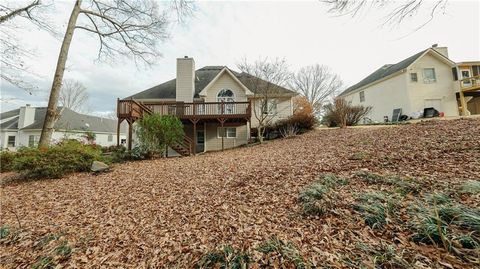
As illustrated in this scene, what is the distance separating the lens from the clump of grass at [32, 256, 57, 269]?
9.71 feet

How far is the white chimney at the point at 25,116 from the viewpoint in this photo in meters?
25.8

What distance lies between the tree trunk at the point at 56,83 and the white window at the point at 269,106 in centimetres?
1222

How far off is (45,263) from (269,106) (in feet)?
51.6

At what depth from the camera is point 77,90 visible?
35.0 metres

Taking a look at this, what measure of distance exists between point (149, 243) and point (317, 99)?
3456cm

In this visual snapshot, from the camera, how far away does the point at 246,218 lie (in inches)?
137

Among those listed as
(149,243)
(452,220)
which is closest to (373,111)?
(452,220)

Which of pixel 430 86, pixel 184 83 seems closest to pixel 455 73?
pixel 430 86

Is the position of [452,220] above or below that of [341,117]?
below

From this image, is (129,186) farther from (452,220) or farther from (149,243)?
(452,220)

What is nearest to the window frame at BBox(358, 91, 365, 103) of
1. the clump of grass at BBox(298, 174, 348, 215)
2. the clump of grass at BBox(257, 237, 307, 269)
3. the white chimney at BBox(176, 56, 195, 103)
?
the white chimney at BBox(176, 56, 195, 103)

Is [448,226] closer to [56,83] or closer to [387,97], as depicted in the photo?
[56,83]

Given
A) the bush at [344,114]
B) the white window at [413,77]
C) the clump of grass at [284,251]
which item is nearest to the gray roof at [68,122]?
the bush at [344,114]

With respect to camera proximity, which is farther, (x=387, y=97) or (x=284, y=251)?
(x=387, y=97)
